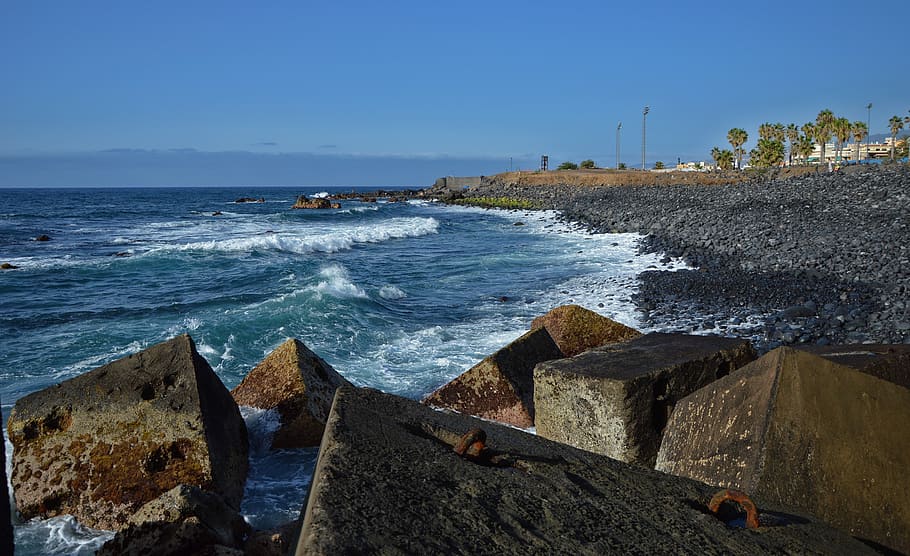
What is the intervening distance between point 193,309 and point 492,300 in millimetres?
6494

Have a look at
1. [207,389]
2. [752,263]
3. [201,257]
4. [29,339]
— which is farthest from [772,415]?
[201,257]

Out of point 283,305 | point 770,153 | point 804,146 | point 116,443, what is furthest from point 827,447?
point 804,146

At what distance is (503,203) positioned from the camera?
5772 centimetres

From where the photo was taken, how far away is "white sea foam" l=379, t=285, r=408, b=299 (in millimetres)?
15328

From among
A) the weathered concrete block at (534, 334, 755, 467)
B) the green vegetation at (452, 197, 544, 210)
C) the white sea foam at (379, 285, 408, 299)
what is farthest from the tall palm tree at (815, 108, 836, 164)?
the weathered concrete block at (534, 334, 755, 467)

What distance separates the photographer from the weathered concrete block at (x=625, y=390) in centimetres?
403

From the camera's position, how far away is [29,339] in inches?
449

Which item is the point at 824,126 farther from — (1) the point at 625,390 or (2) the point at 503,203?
(1) the point at 625,390

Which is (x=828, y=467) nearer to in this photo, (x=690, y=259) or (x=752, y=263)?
(x=752, y=263)

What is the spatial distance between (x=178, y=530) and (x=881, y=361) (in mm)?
3963

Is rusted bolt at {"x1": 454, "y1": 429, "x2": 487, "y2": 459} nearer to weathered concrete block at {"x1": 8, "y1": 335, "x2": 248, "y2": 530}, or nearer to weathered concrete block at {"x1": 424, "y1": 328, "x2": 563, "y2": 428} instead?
weathered concrete block at {"x1": 8, "y1": 335, "x2": 248, "y2": 530}

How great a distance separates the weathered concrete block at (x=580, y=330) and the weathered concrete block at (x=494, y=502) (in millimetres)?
4733

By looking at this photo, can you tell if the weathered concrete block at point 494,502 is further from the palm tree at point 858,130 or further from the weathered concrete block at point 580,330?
the palm tree at point 858,130

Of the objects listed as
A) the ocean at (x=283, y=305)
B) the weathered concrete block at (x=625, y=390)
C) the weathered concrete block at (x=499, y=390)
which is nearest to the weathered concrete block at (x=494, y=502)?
the weathered concrete block at (x=625, y=390)
